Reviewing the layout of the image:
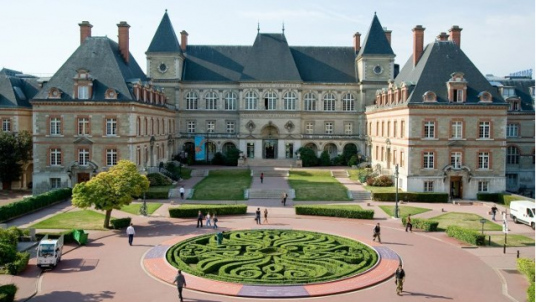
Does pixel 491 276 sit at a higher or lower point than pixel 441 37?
lower

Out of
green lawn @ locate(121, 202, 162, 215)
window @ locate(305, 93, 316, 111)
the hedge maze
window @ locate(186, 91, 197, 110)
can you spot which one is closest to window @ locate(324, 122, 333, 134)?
window @ locate(305, 93, 316, 111)

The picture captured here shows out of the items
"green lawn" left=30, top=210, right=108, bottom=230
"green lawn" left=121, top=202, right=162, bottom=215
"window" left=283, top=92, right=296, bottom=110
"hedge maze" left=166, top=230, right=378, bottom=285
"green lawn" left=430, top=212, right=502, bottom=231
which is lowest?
"hedge maze" left=166, top=230, right=378, bottom=285

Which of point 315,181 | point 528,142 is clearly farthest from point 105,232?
point 528,142

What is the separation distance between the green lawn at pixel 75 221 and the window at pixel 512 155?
50876 millimetres

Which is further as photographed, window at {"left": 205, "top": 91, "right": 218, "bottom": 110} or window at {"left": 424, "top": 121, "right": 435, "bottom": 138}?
window at {"left": 205, "top": 91, "right": 218, "bottom": 110}

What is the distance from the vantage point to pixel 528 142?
64938 millimetres

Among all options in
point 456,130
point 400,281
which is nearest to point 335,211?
point 456,130

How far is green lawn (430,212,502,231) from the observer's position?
130 ft

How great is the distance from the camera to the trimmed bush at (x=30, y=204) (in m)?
39.6

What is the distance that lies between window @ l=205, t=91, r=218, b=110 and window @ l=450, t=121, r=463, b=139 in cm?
3881

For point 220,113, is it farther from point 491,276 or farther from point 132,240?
point 491,276

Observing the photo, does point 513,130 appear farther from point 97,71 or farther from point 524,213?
point 97,71

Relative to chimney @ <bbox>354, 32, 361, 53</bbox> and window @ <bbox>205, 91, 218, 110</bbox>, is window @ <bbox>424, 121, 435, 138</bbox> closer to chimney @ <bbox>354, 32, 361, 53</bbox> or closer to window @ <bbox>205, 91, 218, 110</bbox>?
chimney @ <bbox>354, 32, 361, 53</bbox>

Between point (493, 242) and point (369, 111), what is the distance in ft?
130
